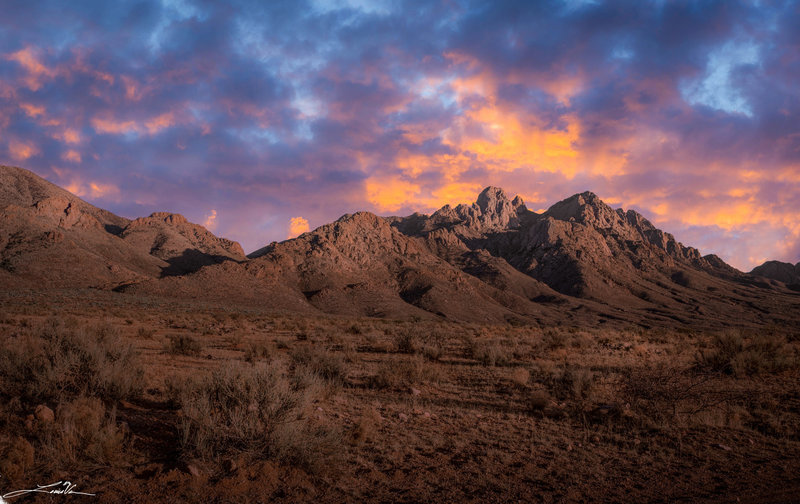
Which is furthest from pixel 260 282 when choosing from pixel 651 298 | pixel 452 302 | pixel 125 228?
pixel 651 298

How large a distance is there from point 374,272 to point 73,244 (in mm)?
65060

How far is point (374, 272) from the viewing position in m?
107

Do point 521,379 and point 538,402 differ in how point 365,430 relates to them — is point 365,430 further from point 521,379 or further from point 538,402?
point 521,379

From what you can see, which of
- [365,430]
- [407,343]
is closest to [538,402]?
[365,430]

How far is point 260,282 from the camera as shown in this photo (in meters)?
82.5

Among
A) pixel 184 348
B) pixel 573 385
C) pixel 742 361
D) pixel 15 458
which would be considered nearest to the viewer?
pixel 15 458

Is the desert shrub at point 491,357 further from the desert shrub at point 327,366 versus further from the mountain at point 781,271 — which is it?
the mountain at point 781,271

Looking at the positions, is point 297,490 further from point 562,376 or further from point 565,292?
point 565,292

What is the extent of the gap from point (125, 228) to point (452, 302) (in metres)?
103

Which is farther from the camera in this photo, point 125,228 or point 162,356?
point 125,228

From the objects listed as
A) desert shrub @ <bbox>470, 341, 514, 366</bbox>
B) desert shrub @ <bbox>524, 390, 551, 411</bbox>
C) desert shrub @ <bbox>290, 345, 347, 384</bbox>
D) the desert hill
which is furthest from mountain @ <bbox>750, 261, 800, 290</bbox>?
desert shrub @ <bbox>290, 345, 347, 384</bbox>

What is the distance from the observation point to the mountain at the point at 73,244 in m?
65.4

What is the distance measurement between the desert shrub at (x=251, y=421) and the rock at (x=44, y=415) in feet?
6.89

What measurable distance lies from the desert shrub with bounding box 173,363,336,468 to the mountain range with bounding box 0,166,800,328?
6490 cm
